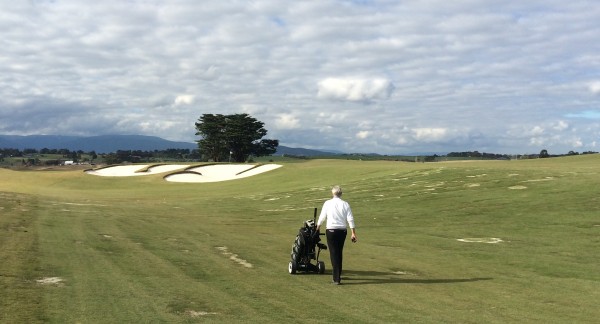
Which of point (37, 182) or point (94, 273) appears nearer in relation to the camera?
point (94, 273)

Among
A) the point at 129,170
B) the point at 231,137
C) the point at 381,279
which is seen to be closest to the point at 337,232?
the point at 381,279

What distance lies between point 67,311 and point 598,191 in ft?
116

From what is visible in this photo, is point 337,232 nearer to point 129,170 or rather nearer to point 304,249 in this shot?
point 304,249

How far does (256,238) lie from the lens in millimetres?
23625

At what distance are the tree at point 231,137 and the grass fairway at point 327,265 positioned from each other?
102200 millimetres

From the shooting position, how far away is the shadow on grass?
14.5m

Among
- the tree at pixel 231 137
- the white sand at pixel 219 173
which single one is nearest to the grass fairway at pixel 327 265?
the white sand at pixel 219 173

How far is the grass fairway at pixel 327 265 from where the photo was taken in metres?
10.6

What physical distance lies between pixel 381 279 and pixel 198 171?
263 ft

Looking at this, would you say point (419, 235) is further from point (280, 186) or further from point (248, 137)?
point (248, 137)

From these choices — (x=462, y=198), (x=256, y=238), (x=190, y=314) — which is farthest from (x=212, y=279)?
(x=462, y=198)

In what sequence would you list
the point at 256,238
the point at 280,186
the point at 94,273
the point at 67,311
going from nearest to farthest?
the point at 67,311 → the point at 94,273 → the point at 256,238 → the point at 280,186

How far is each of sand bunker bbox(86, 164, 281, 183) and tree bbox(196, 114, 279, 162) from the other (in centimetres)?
3850

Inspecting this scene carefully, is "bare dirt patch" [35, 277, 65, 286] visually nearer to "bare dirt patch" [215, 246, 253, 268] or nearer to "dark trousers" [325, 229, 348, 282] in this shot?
"bare dirt patch" [215, 246, 253, 268]
